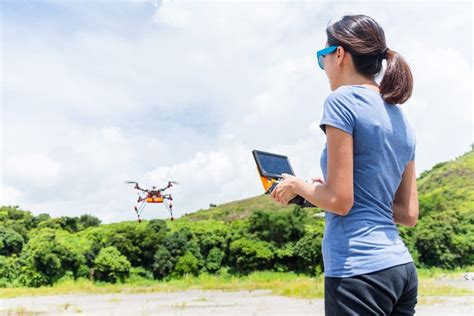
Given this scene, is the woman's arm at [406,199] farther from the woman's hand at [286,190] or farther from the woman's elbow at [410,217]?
the woman's hand at [286,190]

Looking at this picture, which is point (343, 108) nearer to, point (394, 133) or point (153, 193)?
point (394, 133)

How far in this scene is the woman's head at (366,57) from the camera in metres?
1.34

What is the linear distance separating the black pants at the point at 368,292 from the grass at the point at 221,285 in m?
11.8

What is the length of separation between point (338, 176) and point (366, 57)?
360 millimetres

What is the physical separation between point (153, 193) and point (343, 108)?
37.6 ft

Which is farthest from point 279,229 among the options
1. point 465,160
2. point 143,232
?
point 465,160

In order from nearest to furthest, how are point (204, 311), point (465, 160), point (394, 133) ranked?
1. point (394, 133)
2. point (204, 311)
3. point (465, 160)

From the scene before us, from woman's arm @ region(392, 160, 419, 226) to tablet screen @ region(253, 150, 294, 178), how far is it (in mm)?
318

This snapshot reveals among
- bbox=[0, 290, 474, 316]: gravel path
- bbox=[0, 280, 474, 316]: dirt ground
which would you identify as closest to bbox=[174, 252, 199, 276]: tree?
bbox=[0, 280, 474, 316]: dirt ground

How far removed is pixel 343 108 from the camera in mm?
1242

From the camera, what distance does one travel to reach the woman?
1.19 m

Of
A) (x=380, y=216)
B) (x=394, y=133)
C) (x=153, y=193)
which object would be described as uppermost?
(x=153, y=193)

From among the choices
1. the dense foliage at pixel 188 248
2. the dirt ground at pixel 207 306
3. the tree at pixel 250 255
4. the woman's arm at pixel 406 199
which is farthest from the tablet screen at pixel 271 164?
the tree at pixel 250 255

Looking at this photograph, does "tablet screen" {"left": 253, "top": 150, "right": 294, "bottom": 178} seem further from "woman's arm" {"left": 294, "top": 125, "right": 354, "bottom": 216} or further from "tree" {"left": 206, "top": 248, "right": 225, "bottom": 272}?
"tree" {"left": 206, "top": 248, "right": 225, "bottom": 272}
